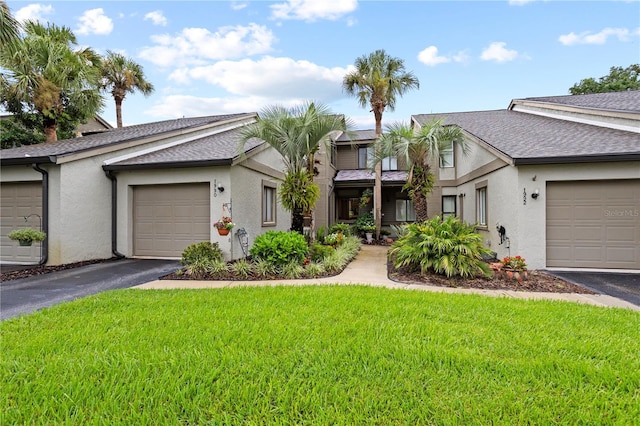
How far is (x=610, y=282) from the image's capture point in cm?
687

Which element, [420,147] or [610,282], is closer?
[610,282]

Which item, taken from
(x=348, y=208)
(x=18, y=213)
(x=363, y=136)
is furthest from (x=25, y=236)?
(x=363, y=136)

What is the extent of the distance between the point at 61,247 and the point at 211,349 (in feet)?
26.9

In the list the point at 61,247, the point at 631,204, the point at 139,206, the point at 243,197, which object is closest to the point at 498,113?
the point at 631,204

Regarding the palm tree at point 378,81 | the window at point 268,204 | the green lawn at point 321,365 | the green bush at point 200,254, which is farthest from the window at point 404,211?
the green lawn at point 321,365

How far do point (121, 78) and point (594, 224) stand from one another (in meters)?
25.5

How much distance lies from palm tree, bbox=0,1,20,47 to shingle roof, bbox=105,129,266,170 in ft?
12.0

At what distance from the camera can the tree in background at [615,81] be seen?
25578 millimetres

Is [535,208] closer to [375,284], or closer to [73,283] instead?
[375,284]

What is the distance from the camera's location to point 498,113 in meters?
16.2

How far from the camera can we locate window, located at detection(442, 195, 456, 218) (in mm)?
15795

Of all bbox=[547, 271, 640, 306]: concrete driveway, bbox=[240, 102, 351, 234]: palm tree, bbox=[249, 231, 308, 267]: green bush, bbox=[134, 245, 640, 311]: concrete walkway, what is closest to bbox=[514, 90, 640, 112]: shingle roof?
bbox=[547, 271, 640, 306]: concrete driveway

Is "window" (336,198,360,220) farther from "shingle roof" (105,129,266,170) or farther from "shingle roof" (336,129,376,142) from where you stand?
"shingle roof" (105,129,266,170)

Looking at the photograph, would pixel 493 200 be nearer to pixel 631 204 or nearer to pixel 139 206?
pixel 631 204
